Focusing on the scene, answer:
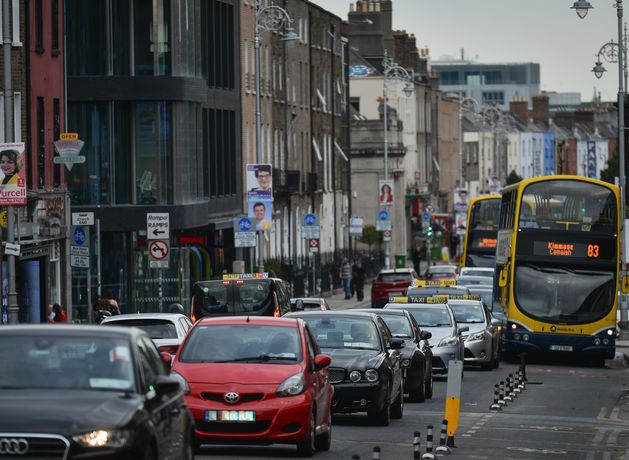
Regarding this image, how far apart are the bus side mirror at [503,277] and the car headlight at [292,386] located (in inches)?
905

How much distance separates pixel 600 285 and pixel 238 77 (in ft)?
95.4

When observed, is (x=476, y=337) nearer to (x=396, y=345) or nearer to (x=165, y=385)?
(x=396, y=345)

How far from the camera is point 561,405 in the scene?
92.7 feet

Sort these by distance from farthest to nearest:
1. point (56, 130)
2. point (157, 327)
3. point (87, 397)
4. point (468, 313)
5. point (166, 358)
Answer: point (56, 130) → point (468, 313) → point (157, 327) → point (166, 358) → point (87, 397)

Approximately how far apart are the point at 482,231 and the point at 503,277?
89.4 feet

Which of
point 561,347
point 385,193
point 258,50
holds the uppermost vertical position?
point 258,50

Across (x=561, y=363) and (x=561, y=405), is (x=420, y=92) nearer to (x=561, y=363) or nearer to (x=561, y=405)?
(x=561, y=363)

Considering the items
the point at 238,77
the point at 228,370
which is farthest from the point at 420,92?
the point at 228,370

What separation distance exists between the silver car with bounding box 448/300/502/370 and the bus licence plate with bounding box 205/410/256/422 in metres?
18.8

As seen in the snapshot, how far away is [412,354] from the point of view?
86.9 feet

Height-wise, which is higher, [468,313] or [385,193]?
[385,193]

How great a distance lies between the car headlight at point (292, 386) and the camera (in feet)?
57.0

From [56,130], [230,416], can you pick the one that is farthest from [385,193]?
[230,416]

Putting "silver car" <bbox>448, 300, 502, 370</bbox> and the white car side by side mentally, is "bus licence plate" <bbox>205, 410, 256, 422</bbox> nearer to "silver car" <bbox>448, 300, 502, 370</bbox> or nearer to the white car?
the white car
